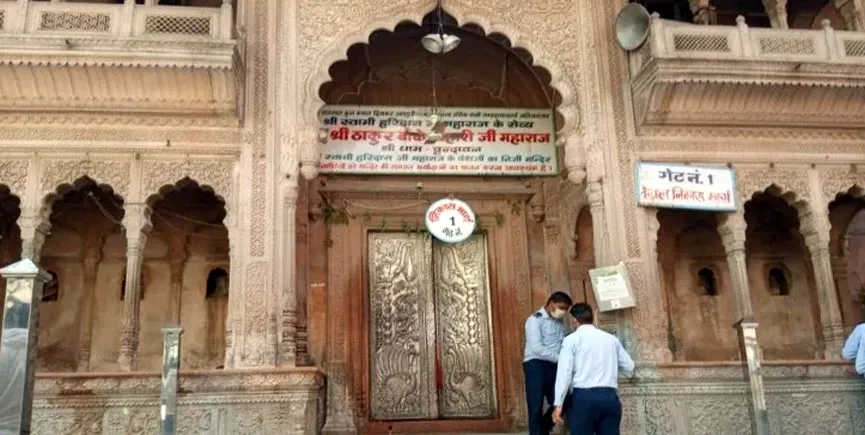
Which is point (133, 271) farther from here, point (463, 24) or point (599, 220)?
point (599, 220)

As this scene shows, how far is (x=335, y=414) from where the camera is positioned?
9984 millimetres

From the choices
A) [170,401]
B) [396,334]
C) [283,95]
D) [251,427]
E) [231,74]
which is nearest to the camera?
[170,401]

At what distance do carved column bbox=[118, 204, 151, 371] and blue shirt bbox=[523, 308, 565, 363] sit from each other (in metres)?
3.97

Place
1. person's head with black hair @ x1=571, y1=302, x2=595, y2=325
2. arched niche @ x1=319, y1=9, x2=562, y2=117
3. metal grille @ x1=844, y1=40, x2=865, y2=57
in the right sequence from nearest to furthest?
person's head with black hair @ x1=571, y1=302, x2=595, y2=325 < metal grille @ x1=844, y1=40, x2=865, y2=57 < arched niche @ x1=319, y1=9, x2=562, y2=117

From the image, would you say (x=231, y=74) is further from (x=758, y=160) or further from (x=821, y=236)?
(x=821, y=236)

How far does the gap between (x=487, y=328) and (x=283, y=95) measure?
4.25 meters

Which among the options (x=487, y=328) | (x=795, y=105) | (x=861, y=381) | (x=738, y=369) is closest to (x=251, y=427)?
(x=487, y=328)

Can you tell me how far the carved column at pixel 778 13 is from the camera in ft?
32.0

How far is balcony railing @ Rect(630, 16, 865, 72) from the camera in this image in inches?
350

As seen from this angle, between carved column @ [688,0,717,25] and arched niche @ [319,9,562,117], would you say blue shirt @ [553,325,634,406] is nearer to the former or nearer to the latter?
arched niche @ [319,9,562,117]

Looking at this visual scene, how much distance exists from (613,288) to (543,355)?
1854 millimetres

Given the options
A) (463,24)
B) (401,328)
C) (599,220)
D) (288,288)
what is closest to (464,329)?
(401,328)

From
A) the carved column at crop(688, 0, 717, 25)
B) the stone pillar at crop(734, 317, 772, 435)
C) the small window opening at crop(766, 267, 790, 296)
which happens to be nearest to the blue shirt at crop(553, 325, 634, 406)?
the stone pillar at crop(734, 317, 772, 435)

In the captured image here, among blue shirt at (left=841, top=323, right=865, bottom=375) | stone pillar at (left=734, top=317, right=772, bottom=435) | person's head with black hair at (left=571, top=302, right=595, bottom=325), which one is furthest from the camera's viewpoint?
blue shirt at (left=841, top=323, right=865, bottom=375)
